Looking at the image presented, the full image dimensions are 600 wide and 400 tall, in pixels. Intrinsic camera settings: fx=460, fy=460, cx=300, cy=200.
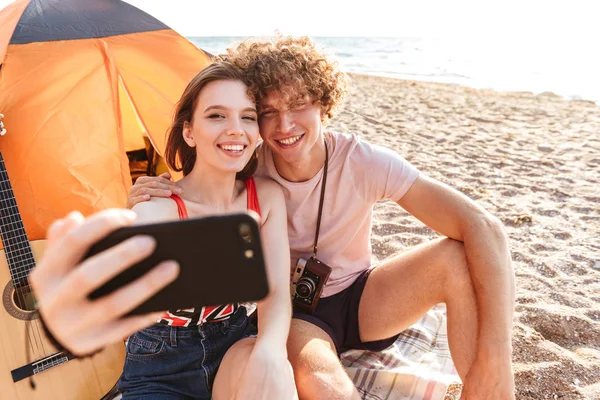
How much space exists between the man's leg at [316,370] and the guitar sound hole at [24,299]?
3.63 feet

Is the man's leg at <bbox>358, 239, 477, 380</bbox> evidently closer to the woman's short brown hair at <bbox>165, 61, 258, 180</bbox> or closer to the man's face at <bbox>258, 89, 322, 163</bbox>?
the man's face at <bbox>258, 89, 322, 163</bbox>

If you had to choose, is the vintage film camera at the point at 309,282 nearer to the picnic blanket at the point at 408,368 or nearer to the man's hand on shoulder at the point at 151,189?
the picnic blanket at the point at 408,368

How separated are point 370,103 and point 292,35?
639cm

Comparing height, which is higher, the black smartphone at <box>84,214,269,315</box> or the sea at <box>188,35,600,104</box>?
the black smartphone at <box>84,214,269,315</box>

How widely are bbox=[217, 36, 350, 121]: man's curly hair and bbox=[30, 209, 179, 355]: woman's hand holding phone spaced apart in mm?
1092

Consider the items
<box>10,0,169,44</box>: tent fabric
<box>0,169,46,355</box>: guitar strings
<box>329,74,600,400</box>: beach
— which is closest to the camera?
<box>0,169,46,355</box>: guitar strings

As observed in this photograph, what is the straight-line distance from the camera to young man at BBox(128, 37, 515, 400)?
153 cm

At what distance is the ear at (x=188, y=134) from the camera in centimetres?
159

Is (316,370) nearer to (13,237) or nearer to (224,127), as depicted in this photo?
(224,127)

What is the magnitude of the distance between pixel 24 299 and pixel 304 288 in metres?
1.16

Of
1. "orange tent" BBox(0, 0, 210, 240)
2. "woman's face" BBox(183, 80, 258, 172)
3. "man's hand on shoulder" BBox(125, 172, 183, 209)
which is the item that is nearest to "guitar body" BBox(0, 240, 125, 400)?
"orange tent" BBox(0, 0, 210, 240)

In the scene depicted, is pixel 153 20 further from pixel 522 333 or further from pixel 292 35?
pixel 522 333

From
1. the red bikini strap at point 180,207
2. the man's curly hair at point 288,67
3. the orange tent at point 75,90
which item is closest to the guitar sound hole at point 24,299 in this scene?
the orange tent at point 75,90

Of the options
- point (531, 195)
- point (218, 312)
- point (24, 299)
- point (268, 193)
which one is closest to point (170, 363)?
point (218, 312)
